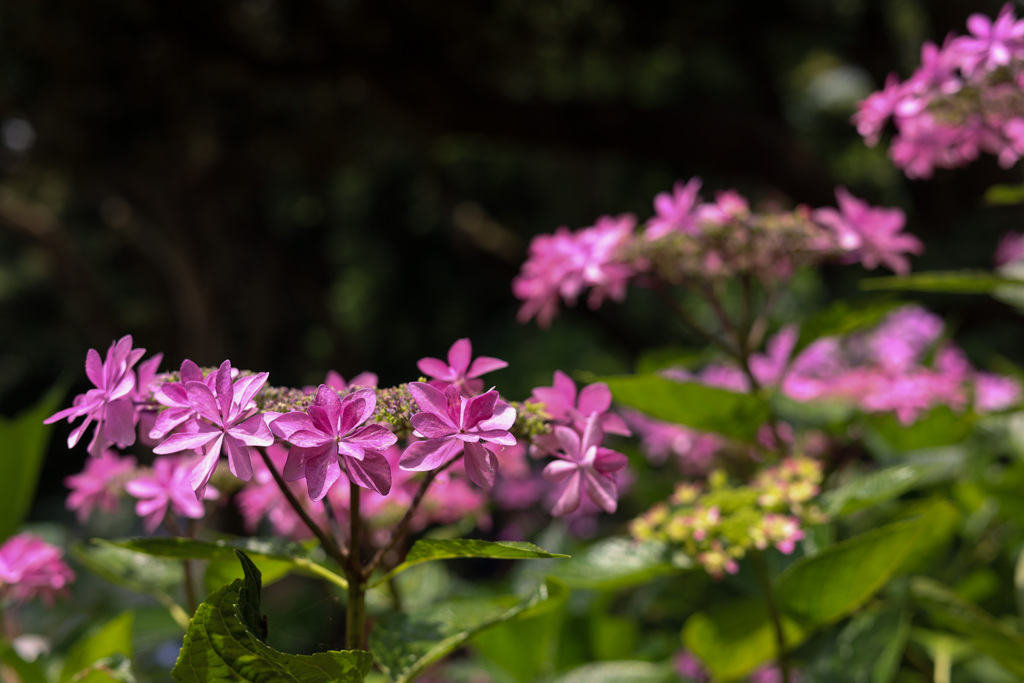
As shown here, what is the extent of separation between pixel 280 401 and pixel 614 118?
292cm

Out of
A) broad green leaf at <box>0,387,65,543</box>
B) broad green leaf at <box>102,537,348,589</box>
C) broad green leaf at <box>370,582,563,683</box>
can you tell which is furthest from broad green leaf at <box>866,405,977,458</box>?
broad green leaf at <box>0,387,65,543</box>

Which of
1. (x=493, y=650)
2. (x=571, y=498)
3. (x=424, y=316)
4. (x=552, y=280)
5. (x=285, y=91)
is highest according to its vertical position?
(x=285, y=91)

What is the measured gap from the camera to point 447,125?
9.63 feet

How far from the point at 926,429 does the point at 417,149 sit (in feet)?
12.2

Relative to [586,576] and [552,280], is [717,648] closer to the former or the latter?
[586,576]

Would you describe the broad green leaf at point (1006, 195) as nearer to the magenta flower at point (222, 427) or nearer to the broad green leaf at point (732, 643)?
the broad green leaf at point (732, 643)

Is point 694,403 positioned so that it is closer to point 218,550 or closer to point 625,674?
point 625,674

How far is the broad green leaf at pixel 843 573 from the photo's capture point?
0.50m

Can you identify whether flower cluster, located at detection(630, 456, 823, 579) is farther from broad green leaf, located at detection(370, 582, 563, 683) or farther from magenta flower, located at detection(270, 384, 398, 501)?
magenta flower, located at detection(270, 384, 398, 501)

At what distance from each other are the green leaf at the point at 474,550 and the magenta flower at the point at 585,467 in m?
0.04

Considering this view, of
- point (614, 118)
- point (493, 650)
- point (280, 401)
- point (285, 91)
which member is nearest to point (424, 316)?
point (285, 91)

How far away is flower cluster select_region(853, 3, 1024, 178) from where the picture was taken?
0.55 m

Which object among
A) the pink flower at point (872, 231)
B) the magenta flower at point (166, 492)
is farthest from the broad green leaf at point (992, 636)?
the magenta flower at point (166, 492)

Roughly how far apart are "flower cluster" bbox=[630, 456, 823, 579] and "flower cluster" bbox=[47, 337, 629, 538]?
6.1 inches
